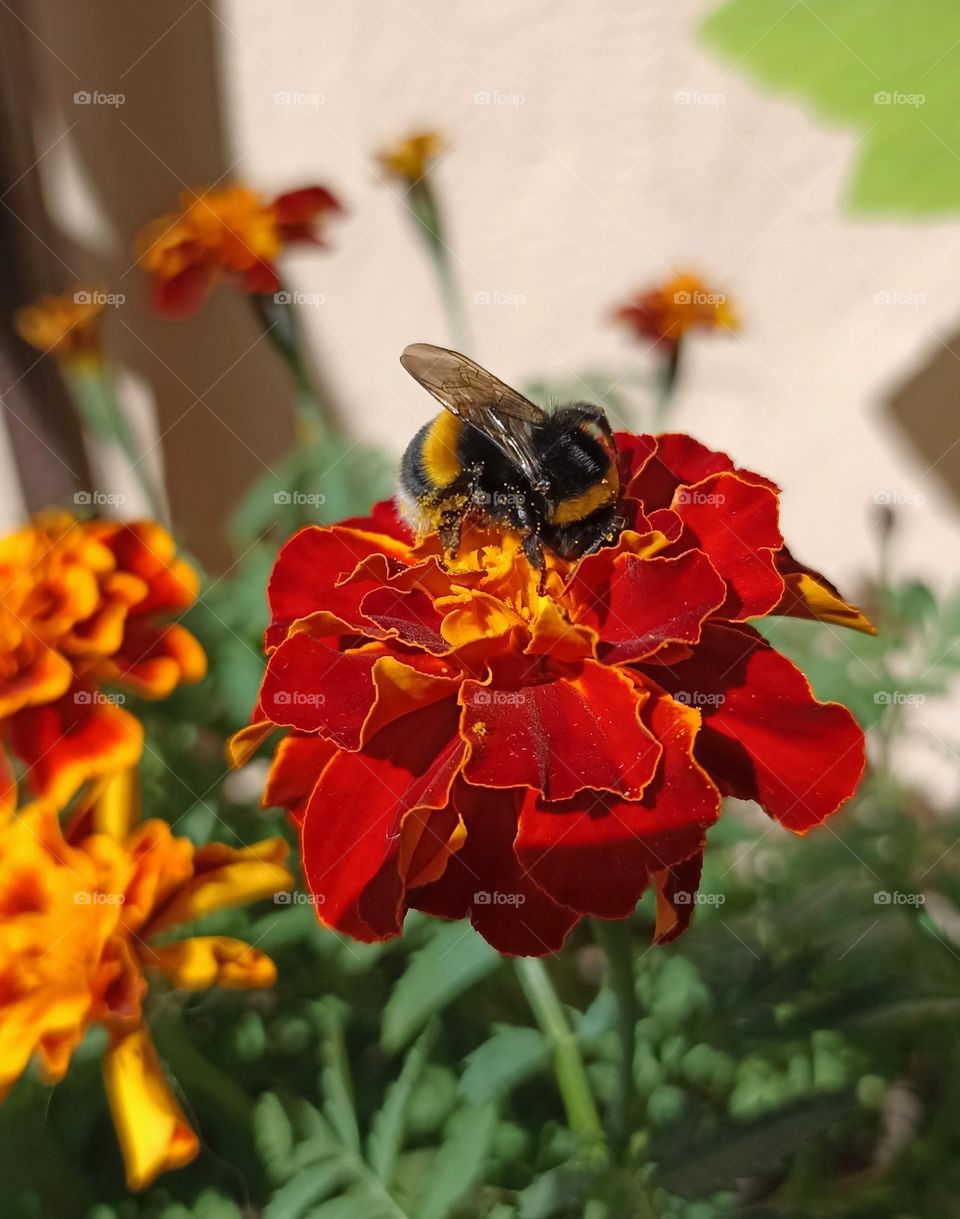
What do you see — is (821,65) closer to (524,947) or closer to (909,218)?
(909,218)

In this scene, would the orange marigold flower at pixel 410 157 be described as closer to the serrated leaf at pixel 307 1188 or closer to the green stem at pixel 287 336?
the green stem at pixel 287 336

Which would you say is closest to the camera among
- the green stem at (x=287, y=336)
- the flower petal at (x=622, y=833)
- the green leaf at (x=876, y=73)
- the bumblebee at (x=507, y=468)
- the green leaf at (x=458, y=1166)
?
the green leaf at (x=876, y=73)

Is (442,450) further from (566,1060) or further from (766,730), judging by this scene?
(566,1060)

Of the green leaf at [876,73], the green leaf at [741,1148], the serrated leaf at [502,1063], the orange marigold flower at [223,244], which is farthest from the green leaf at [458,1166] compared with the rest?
the orange marigold flower at [223,244]

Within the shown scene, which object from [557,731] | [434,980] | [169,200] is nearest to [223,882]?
[434,980]

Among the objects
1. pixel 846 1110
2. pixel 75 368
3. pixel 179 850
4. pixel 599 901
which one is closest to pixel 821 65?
pixel 599 901

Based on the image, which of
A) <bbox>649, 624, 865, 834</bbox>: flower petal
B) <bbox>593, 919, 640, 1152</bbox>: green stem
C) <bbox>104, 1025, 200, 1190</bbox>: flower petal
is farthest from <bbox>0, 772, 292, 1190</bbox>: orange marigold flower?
<bbox>649, 624, 865, 834</bbox>: flower petal

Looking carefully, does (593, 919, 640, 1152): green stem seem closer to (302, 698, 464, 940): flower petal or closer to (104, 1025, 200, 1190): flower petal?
(302, 698, 464, 940): flower petal
